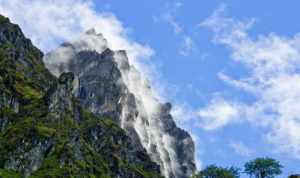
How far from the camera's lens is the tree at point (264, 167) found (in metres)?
197

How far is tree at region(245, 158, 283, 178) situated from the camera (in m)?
197

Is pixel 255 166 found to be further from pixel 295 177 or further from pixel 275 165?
pixel 295 177

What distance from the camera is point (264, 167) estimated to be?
198m

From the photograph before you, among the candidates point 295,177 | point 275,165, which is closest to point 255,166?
point 275,165

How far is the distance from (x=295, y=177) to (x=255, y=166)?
31816mm

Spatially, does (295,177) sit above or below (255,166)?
below

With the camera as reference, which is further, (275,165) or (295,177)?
(275,165)

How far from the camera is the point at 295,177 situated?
167000 millimetres

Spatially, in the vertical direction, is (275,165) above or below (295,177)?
above

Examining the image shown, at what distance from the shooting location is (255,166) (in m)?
198

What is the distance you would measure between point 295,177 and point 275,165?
3039 centimetres
